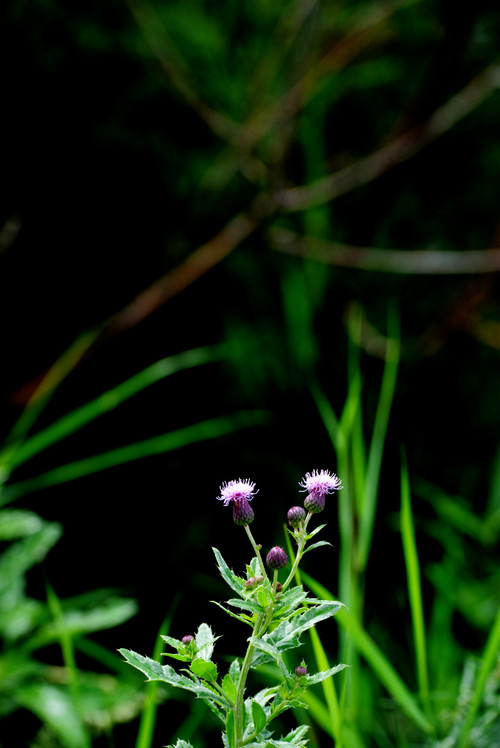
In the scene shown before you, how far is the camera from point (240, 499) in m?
0.48

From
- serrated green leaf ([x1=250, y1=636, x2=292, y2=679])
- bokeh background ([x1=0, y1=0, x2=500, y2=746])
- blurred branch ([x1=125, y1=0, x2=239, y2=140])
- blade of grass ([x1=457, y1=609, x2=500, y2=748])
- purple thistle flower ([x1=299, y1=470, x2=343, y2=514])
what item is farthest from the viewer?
bokeh background ([x1=0, y1=0, x2=500, y2=746])

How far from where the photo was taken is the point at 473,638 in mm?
1584

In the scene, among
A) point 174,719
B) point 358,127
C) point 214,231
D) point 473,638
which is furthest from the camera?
point 358,127

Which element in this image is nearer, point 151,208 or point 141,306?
point 141,306

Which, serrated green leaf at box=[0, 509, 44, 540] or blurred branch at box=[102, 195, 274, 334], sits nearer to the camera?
serrated green leaf at box=[0, 509, 44, 540]

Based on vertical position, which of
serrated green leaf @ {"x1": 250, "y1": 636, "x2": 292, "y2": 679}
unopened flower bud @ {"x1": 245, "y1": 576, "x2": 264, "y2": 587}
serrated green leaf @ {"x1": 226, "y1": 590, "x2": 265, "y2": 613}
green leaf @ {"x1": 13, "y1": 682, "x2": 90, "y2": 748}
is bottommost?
serrated green leaf @ {"x1": 250, "y1": 636, "x2": 292, "y2": 679}

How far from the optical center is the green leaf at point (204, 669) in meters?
0.38

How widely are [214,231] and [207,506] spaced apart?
28.5 inches

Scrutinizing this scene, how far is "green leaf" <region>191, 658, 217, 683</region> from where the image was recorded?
15.1 inches

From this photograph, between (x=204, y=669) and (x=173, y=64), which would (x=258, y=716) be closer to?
(x=204, y=669)

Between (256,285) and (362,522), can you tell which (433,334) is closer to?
(256,285)

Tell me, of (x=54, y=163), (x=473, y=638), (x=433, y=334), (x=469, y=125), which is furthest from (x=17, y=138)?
(x=473, y=638)

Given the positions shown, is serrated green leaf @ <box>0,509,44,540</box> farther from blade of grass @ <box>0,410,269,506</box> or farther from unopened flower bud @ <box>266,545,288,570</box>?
unopened flower bud @ <box>266,545,288,570</box>

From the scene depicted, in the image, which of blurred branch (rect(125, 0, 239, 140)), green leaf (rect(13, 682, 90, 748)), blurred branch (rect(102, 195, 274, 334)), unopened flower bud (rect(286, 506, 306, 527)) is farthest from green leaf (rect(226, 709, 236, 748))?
blurred branch (rect(125, 0, 239, 140))
